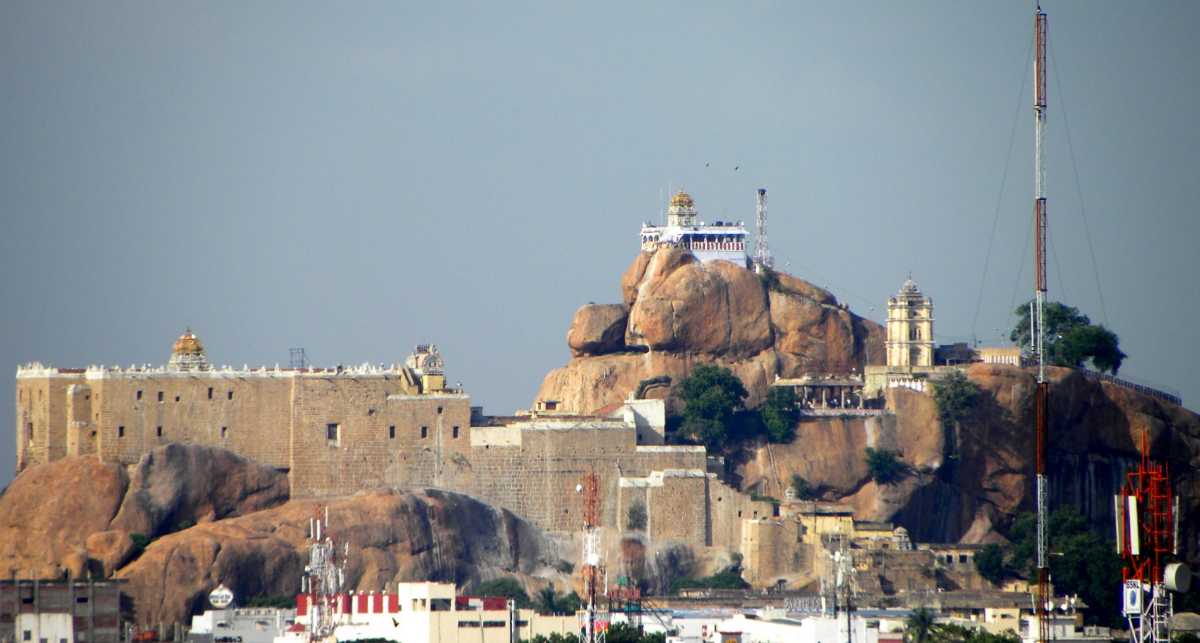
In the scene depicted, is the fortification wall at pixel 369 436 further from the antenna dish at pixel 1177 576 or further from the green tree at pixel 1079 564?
the antenna dish at pixel 1177 576

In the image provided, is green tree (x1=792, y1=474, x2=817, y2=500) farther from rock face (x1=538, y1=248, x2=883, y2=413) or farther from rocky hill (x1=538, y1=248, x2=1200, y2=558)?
rock face (x1=538, y1=248, x2=883, y2=413)

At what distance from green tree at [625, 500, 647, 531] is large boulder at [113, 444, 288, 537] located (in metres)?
15.5

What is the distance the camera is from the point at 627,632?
140750mm

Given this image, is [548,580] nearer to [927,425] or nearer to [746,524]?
[746,524]

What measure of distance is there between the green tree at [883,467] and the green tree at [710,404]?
682 cm

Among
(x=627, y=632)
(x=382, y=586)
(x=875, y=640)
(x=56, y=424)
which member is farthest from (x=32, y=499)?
(x=875, y=640)

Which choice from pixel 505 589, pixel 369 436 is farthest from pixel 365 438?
pixel 505 589

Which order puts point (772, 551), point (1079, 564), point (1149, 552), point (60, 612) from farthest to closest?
point (1079, 564) < point (772, 551) < point (60, 612) < point (1149, 552)

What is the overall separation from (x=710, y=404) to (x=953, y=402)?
11.8m

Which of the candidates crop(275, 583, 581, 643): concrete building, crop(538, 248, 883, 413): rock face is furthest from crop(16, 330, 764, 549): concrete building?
crop(275, 583, 581, 643): concrete building

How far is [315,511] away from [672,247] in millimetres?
30038

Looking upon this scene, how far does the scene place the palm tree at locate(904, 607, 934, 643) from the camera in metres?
142

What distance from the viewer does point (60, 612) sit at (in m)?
136

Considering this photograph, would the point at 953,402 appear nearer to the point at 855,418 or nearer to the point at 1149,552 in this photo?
the point at 855,418
